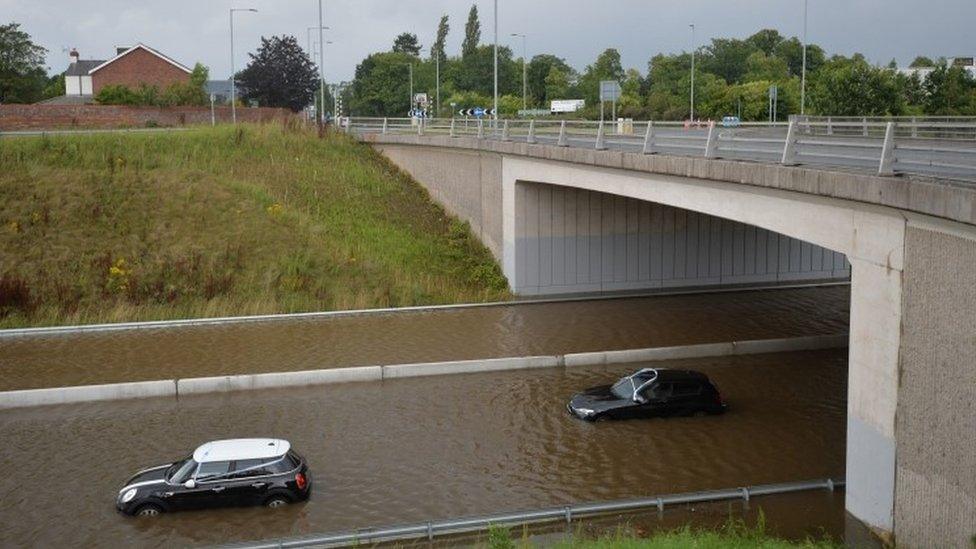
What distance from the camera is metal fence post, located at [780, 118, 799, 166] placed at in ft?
55.7

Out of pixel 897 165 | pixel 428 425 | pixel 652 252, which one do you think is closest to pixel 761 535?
pixel 897 165

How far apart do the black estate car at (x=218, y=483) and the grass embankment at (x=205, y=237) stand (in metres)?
14.2

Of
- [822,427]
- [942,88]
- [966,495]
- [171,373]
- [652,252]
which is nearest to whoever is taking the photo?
[966,495]

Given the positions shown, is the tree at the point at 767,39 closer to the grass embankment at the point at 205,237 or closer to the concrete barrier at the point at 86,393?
the grass embankment at the point at 205,237

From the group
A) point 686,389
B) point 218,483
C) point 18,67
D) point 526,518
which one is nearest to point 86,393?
point 218,483

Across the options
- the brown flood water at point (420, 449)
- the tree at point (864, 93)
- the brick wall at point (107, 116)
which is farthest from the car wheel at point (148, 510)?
the brick wall at point (107, 116)

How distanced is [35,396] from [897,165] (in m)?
17.4

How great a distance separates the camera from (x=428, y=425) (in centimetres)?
1903

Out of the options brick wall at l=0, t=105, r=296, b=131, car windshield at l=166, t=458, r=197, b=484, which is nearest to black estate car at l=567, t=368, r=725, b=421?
car windshield at l=166, t=458, r=197, b=484

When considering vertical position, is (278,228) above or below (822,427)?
above

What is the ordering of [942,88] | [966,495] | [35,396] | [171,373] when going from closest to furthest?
[966,495], [35,396], [171,373], [942,88]

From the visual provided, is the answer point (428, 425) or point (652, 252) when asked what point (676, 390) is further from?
point (652, 252)

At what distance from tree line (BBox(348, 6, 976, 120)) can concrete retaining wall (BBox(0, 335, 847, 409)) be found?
17.8 meters

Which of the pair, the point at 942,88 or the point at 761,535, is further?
the point at 942,88
